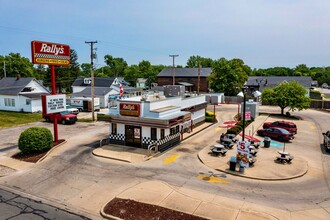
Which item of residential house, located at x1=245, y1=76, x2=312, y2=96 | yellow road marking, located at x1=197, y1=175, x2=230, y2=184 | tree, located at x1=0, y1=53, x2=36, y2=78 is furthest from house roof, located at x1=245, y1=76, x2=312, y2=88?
tree, located at x1=0, y1=53, x2=36, y2=78

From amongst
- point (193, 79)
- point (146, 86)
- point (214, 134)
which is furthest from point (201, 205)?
point (146, 86)

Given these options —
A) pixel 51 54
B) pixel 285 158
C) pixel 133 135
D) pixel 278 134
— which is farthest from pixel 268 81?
pixel 51 54

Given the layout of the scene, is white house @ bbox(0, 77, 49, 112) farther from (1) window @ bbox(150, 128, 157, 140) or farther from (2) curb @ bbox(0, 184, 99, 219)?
(2) curb @ bbox(0, 184, 99, 219)

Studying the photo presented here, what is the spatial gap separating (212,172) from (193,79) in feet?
211

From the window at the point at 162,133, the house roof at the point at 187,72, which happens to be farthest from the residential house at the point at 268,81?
the window at the point at 162,133

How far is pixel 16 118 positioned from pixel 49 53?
21.0 metres

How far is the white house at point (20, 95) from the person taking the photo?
42.9m

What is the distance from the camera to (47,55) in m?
22.5

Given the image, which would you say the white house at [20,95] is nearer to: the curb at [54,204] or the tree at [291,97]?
the curb at [54,204]

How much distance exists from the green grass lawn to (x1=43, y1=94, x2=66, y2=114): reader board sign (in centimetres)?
1515

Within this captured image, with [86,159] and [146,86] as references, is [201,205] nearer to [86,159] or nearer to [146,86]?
[86,159]

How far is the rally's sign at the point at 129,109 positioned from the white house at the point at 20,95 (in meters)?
27.2

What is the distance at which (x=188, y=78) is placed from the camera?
80.8m

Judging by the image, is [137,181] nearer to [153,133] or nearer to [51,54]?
[153,133]
